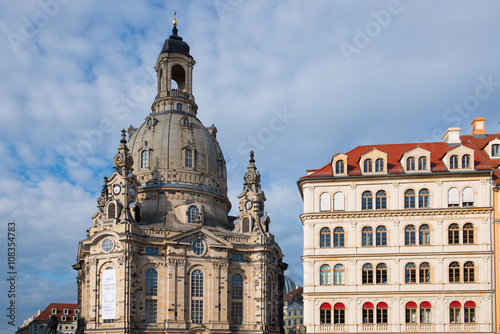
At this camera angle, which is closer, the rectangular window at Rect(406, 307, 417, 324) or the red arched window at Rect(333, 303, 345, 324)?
the rectangular window at Rect(406, 307, 417, 324)

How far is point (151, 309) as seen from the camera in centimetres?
7675

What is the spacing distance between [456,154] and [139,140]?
50761 mm

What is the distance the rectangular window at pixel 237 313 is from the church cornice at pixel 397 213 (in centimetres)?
3050

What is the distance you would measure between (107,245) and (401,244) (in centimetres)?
3898

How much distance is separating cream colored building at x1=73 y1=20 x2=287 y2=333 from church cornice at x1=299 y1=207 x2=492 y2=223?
28489mm

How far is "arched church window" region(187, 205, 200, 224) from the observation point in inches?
3287

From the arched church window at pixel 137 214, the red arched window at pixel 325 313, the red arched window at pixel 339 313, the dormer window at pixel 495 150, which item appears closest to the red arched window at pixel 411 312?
the red arched window at pixel 339 313

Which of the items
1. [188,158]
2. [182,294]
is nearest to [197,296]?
[182,294]

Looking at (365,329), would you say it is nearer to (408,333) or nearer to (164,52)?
(408,333)

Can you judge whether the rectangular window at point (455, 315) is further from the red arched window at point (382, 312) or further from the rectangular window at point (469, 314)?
the red arched window at point (382, 312)

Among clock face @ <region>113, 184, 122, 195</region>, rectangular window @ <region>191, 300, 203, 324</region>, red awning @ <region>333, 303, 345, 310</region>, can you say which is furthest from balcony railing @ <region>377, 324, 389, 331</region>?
clock face @ <region>113, 184, 122, 195</region>

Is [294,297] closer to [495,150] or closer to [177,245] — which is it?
[177,245]

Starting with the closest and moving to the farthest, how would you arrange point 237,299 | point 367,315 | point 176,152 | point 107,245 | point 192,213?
point 367,315, point 107,245, point 237,299, point 192,213, point 176,152

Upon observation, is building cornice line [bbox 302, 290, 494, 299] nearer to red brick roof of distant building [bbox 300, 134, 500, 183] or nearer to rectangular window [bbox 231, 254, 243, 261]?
red brick roof of distant building [bbox 300, 134, 500, 183]
